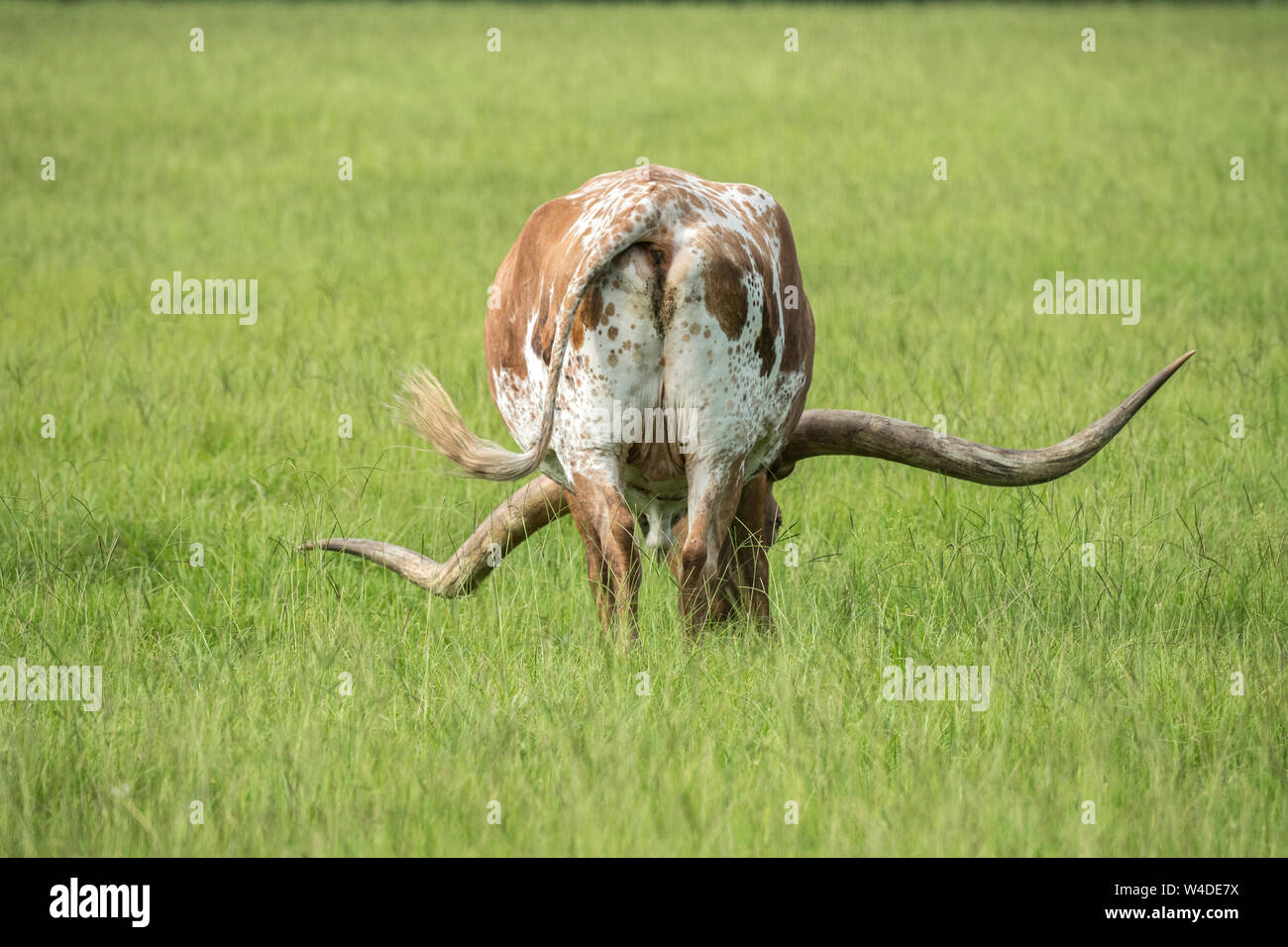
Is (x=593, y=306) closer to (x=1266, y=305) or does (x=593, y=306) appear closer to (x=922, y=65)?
(x=1266, y=305)

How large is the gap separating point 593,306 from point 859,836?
152cm

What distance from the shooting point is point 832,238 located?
1140 centimetres

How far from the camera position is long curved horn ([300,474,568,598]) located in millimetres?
4520

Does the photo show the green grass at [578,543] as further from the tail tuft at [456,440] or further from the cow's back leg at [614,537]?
the tail tuft at [456,440]

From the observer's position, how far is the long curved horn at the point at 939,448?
429 cm

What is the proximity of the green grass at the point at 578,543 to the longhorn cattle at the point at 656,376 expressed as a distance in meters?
0.39

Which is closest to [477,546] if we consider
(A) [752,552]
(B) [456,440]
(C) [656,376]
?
(B) [456,440]

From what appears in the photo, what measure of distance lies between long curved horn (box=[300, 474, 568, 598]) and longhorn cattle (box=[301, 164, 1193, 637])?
242 mm

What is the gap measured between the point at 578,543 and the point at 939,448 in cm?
178

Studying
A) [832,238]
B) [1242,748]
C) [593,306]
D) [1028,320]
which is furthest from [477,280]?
[1242,748]

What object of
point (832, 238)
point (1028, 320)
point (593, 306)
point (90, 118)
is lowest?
point (593, 306)

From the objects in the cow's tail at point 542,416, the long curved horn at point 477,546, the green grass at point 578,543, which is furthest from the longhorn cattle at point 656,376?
the green grass at point 578,543

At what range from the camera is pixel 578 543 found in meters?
5.56

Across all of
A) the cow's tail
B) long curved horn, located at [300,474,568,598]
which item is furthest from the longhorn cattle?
long curved horn, located at [300,474,568,598]
